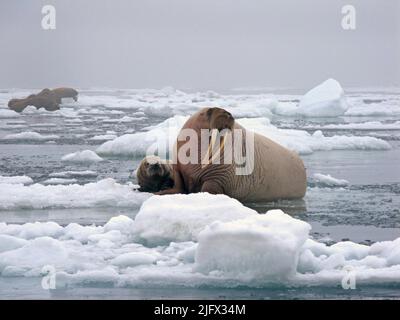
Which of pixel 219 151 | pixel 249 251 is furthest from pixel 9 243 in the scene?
pixel 219 151

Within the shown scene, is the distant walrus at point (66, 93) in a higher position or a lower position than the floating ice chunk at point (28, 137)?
higher

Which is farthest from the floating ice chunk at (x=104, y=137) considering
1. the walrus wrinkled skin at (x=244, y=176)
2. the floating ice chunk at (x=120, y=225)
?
the floating ice chunk at (x=120, y=225)

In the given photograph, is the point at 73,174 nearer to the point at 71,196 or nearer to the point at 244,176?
the point at 71,196

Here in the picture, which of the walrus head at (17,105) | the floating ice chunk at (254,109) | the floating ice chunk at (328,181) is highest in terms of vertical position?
the walrus head at (17,105)

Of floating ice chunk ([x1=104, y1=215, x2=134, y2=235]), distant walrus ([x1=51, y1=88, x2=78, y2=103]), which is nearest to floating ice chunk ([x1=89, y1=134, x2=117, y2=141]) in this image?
floating ice chunk ([x1=104, y1=215, x2=134, y2=235])

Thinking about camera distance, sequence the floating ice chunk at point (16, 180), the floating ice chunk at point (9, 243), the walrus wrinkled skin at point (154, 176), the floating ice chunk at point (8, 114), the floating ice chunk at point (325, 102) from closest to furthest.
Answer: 1. the floating ice chunk at point (9, 243)
2. the walrus wrinkled skin at point (154, 176)
3. the floating ice chunk at point (16, 180)
4. the floating ice chunk at point (325, 102)
5. the floating ice chunk at point (8, 114)

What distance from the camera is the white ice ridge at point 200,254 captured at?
464 centimetres

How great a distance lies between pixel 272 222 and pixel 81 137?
31.2ft

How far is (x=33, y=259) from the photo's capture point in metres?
5.04

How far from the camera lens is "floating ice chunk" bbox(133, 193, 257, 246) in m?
5.57

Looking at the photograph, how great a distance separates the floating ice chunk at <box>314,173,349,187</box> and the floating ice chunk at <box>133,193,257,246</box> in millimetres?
2763

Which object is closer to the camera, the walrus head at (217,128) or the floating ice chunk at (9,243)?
the floating ice chunk at (9,243)

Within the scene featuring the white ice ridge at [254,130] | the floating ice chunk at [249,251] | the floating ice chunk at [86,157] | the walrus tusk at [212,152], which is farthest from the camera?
the white ice ridge at [254,130]

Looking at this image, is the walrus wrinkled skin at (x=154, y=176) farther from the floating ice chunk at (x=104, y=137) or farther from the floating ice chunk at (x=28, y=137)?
the floating ice chunk at (x=28, y=137)
